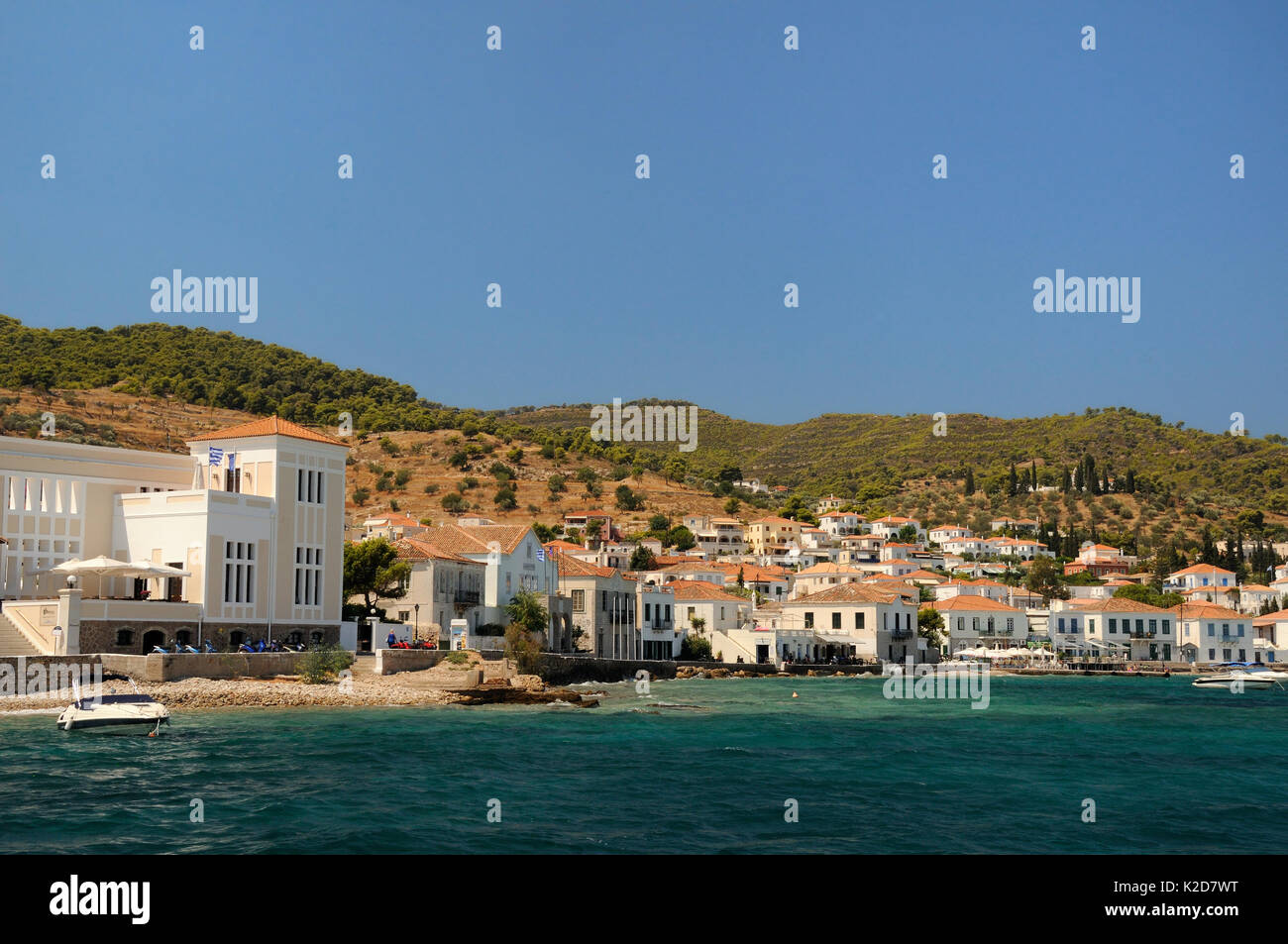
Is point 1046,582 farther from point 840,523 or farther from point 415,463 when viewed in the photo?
point 415,463

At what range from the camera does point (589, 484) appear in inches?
5192

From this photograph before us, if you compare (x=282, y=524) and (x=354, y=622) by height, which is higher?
(x=282, y=524)

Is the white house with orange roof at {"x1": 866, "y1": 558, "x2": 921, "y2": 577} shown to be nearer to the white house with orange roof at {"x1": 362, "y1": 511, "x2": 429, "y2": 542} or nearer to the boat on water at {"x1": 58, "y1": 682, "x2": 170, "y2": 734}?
the white house with orange roof at {"x1": 362, "y1": 511, "x2": 429, "y2": 542}

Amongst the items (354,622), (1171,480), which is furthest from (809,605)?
(1171,480)

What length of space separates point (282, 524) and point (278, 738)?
17.9 m

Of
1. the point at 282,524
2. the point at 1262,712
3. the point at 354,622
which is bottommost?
the point at 1262,712

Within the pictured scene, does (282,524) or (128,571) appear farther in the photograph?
(282,524)

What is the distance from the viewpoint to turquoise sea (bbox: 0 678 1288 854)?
18.3m

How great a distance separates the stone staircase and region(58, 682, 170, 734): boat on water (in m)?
6.20

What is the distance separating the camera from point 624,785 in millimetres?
23672

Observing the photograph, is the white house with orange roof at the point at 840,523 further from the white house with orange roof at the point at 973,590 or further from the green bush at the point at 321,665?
the green bush at the point at 321,665
